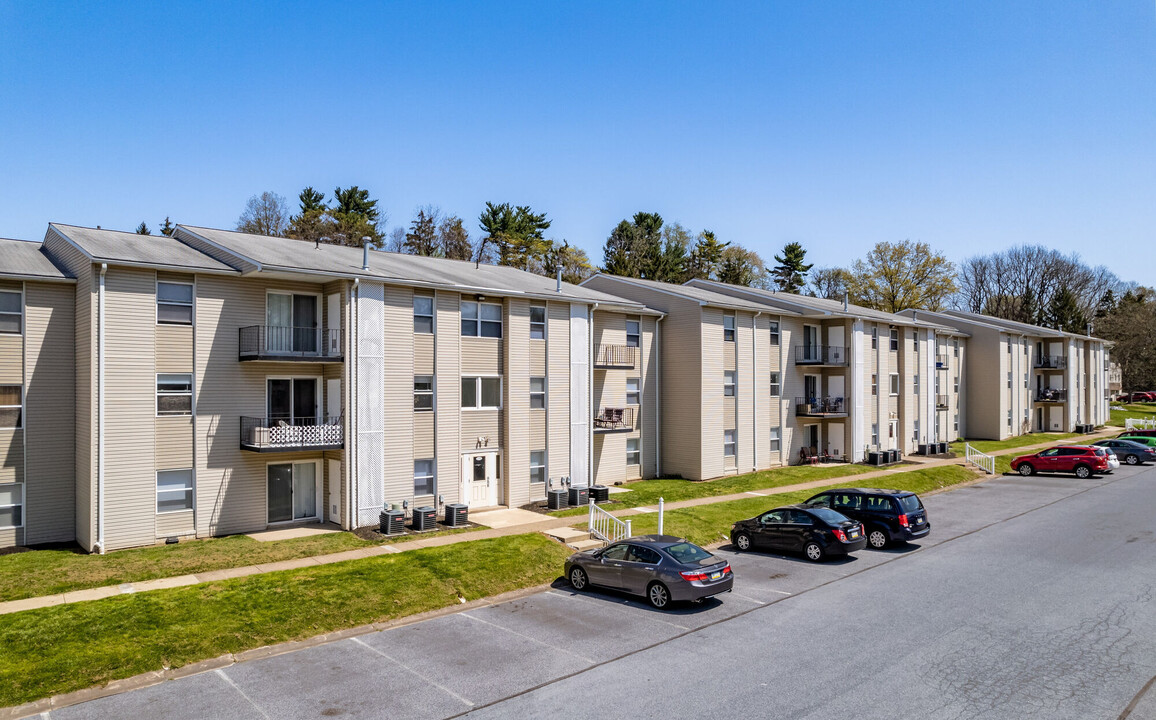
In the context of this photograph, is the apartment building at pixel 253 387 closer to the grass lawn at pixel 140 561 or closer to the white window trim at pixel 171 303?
the white window trim at pixel 171 303

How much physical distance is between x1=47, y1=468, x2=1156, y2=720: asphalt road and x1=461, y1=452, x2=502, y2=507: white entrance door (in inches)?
340

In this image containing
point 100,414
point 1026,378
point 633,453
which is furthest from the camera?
point 1026,378

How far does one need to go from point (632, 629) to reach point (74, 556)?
15211 mm

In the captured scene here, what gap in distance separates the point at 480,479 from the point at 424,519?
12.9 feet

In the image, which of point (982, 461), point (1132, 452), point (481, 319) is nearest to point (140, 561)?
point (481, 319)

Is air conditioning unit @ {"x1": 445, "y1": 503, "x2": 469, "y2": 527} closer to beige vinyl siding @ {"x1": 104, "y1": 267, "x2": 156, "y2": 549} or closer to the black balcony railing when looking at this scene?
beige vinyl siding @ {"x1": 104, "y1": 267, "x2": 156, "y2": 549}

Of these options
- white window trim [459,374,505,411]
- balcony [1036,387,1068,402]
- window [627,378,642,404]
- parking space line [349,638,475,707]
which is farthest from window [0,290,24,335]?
balcony [1036,387,1068,402]

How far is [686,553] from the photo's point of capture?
16.9 meters

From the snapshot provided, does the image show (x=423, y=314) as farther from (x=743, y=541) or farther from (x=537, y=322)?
(x=743, y=541)

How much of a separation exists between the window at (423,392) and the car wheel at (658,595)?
1158 centimetres

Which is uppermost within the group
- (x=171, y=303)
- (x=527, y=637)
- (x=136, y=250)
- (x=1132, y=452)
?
(x=136, y=250)

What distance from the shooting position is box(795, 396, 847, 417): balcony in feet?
129

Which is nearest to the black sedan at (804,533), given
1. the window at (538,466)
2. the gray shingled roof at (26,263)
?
the window at (538,466)

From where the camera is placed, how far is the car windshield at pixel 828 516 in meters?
20.8
